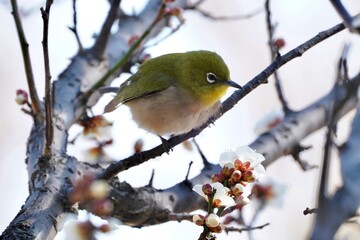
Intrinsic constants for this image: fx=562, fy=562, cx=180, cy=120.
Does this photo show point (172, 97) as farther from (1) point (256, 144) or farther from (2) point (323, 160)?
(2) point (323, 160)

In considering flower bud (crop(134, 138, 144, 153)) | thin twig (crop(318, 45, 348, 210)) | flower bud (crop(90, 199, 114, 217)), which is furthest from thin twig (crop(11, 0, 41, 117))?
thin twig (crop(318, 45, 348, 210))

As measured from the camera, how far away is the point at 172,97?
12.3 ft

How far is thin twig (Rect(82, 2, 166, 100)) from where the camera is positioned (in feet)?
10.6

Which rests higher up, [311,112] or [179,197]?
[311,112]

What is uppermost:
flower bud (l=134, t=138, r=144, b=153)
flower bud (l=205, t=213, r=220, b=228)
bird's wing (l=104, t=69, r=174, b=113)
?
bird's wing (l=104, t=69, r=174, b=113)

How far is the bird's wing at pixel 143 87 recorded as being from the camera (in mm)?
3854

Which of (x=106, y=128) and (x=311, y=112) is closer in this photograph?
(x=106, y=128)

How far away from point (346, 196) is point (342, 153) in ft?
0.34

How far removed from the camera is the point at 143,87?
12.8 feet

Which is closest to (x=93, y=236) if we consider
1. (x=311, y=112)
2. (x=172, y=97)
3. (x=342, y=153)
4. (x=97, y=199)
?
(x=97, y=199)

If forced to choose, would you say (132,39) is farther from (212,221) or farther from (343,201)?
(343,201)

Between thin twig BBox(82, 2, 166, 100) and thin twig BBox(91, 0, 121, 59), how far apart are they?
1.00 feet

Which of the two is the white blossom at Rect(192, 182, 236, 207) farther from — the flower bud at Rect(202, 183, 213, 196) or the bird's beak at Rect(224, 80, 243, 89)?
the bird's beak at Rect(224, 80, 243, 89)

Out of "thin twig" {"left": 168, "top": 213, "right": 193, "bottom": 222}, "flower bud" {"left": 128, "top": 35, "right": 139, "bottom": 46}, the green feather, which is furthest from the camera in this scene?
"flower bud" {"left": 128, "top": 35, "right": 139, "bottom": 46}
